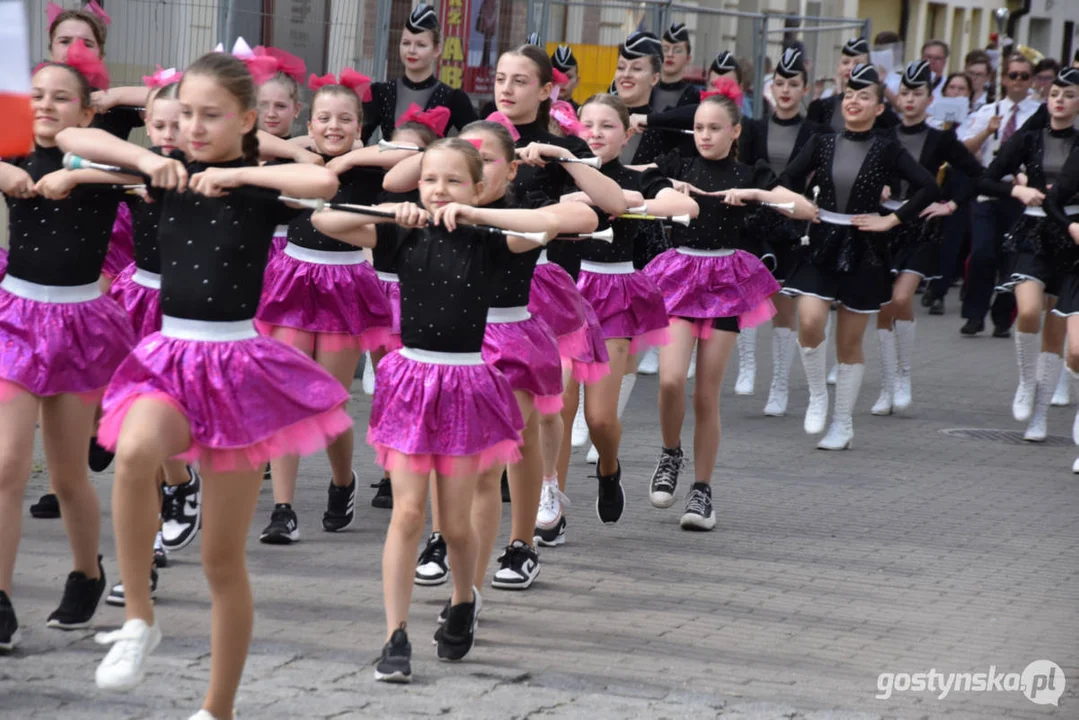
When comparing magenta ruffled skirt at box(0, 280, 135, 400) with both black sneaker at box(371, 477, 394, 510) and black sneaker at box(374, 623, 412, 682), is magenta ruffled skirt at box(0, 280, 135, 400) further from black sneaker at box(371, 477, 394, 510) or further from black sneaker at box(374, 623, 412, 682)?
black sneaker at box(371, 477, 394, 510)

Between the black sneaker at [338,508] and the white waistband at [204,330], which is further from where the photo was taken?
the black sneaker at [338,508]

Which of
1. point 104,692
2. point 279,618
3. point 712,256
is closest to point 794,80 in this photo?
point 712,256

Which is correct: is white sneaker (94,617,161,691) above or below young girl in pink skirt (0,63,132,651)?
below

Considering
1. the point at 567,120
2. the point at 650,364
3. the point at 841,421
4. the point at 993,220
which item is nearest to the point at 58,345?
the point at 567,120

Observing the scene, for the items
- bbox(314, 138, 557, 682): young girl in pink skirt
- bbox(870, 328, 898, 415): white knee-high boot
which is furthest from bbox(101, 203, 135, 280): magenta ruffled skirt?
bbox(870, 328, 898, 415): white knee-high boot

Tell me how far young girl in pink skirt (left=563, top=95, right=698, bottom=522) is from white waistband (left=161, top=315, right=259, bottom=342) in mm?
2957

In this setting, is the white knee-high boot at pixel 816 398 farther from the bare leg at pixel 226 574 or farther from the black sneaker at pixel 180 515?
the bare leg at pixel 226 574

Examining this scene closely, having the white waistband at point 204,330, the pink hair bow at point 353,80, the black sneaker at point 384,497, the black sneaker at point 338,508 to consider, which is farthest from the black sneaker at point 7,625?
the pink hair bow at point 353,80

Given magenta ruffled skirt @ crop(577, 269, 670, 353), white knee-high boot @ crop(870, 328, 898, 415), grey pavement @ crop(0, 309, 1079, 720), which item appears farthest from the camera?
white knee-high boot @ crop(870, 328, 898, 415)

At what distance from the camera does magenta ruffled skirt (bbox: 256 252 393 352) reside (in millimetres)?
7301

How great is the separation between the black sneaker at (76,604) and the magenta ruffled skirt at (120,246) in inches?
94.3

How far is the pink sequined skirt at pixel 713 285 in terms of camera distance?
26.5ft

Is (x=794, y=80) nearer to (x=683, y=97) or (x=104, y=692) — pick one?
(x=683, y=97)

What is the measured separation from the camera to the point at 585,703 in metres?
5.25
